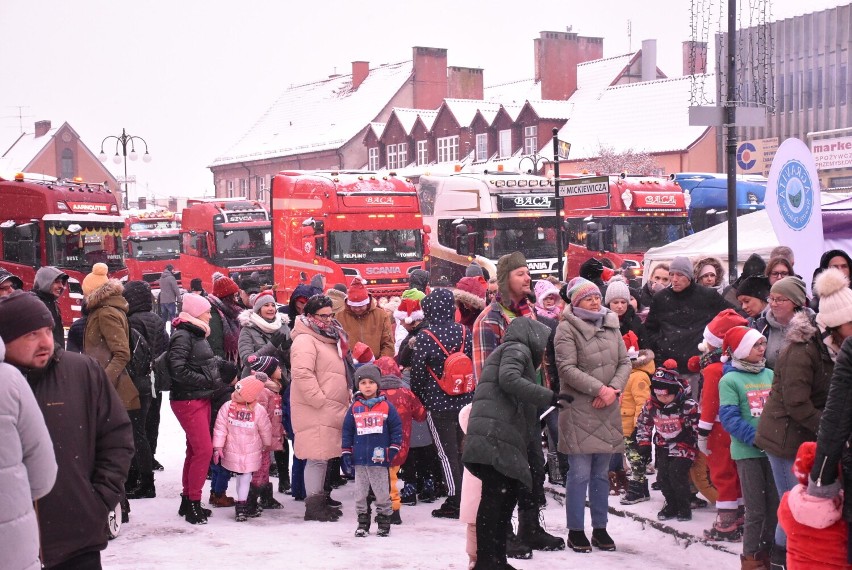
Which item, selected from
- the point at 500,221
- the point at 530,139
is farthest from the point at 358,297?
the point at 530,139

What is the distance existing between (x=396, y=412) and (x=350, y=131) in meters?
57.4

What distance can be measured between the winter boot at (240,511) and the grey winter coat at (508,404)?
291cm

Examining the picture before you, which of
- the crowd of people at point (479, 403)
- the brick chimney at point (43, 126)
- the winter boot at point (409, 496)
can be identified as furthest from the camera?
the brick chimney at point (43, 126)

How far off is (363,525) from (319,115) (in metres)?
63.7

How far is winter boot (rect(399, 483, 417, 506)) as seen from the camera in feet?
31.9

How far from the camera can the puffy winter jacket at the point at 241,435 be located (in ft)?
29.7

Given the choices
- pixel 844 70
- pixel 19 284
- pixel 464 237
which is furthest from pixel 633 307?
pixel 844 70

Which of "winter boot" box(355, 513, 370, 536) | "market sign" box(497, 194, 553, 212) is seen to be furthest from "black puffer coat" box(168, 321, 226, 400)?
"market sign" box(497, 194, 553, 212)

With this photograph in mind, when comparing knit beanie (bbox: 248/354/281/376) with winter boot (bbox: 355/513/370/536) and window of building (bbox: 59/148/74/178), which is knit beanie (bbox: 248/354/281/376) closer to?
winter boot (bbox: 355/513/370/536)

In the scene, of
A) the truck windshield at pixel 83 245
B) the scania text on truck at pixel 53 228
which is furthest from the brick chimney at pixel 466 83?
the scania text on truck at pixel 53 228

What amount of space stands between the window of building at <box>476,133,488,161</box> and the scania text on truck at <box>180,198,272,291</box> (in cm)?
2437

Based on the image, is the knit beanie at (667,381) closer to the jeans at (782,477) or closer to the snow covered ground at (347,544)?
the snow covered ground at (347,544)

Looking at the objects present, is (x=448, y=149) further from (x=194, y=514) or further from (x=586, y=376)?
(x=586, y=376)

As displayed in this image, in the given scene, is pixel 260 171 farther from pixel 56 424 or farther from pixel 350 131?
pixel 56 424
